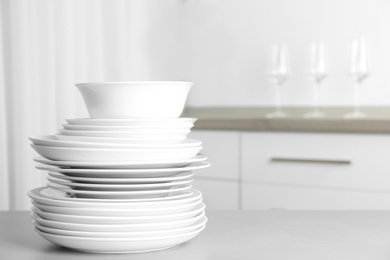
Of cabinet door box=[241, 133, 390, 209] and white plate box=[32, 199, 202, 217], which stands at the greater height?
white plate box=[32, 199, 202, 217]

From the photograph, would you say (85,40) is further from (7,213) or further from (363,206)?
(7,213)

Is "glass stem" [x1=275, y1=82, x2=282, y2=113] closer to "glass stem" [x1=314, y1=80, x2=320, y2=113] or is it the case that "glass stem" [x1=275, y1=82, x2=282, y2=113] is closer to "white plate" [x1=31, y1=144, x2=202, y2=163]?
"glass stem" [x1=314, y1=80, x2=320, y2=113]

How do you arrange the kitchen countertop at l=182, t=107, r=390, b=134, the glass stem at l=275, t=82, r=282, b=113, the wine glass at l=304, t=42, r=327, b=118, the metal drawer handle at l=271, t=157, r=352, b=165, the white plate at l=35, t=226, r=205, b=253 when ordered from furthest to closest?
the glass stem at l=275, t=82, r=282, b=113
the wine glass at l=304, t=42, r=327, b=118
the metal drawer handle at l=271, t=157, r=352, b=165
the kitchen countertop at l=182, t=107, r=390, b=134
the white plate at l=35, t=226, r=205, b=253

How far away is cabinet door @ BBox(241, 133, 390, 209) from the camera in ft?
7.81

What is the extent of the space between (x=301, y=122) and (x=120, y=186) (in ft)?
6.42

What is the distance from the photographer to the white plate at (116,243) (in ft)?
2.11

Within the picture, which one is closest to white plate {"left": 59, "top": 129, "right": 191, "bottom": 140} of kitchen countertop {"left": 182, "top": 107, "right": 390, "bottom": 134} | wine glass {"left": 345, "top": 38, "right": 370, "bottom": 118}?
kitchen countertop {"left": 182, "top": 107, "right": 390, "bottom": 134}

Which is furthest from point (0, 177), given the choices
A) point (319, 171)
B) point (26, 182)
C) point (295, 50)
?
point (295, 50)

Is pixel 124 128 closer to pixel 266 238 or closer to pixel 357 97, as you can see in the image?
pixel 266 238

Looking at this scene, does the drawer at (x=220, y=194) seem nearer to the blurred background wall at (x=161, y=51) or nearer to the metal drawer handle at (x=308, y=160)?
the metal drawer handle at (x=308, y=160)

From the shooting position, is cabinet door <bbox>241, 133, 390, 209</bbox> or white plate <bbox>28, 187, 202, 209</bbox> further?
cabinet door <bbox>241, 133, 390, 209</bbox>

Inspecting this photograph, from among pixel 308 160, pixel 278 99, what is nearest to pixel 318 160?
pixel 308 160

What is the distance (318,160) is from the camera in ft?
8.27

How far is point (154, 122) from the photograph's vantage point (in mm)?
671
